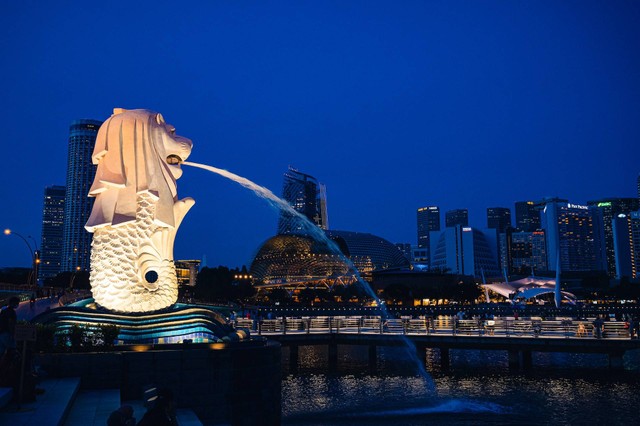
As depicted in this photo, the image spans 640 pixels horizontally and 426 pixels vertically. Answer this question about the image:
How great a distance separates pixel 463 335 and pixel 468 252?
15044cm

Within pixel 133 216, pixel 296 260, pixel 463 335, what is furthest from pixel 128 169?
pixel 296 260

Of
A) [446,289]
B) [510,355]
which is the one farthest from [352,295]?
[510,355]

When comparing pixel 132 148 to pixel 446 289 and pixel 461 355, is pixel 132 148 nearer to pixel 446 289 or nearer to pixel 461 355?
pixel 461 355

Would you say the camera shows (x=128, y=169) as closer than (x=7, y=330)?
No

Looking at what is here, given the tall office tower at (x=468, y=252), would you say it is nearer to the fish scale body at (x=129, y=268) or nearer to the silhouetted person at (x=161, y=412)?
the fish scale body at (x=129, y=268)

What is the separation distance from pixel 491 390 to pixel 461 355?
46.8 ft

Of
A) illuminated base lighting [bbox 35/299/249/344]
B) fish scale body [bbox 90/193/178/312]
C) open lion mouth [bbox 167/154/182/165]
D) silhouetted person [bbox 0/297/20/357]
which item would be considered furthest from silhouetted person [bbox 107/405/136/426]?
open lion mouth [bbox 167/154/182/165]

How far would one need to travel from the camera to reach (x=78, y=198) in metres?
166

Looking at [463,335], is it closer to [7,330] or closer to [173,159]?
[173,159]

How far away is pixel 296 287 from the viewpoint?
4889 inches

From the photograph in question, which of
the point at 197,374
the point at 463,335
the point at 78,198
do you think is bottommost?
the point at 463,335

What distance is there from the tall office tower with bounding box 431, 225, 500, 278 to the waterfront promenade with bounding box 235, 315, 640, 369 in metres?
142

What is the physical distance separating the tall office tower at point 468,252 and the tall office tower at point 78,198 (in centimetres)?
10114

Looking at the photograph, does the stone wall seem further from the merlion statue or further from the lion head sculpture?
the lion head sculpture
